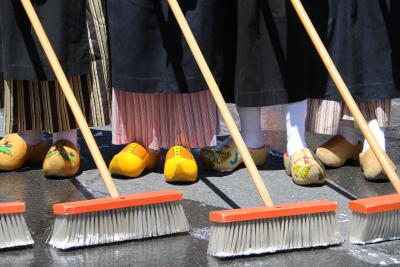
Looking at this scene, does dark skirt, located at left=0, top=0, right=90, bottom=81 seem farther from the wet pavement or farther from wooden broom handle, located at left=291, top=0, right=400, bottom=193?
wooden broom handle, located at left=291, top=0, right=400, bottom=193

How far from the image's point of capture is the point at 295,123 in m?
4.31

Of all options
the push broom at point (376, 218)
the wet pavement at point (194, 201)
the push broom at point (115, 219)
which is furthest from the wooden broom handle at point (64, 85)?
the push broom at point (376, 218)

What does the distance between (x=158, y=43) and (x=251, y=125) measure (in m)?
0.57

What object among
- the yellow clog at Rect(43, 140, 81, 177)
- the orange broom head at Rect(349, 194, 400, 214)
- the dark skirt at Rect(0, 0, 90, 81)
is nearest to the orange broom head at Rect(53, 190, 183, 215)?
the orange broom head at Rect(349, 194, 400, 214)

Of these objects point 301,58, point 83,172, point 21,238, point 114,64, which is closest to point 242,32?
point 301,58

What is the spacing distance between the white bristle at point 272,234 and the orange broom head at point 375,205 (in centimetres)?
9

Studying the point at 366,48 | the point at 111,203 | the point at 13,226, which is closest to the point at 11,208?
the point at 13,226

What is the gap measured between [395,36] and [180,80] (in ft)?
3.09

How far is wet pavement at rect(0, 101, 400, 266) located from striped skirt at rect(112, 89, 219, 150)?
0.16 meters

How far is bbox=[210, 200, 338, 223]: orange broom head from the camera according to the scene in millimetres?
3289

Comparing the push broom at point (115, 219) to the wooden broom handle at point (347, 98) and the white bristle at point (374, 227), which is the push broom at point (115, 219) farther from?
the wooden broom handle at point (347, 98)

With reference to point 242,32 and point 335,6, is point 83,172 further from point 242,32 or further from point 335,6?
point 335,6

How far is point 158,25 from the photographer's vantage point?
420 centimetres

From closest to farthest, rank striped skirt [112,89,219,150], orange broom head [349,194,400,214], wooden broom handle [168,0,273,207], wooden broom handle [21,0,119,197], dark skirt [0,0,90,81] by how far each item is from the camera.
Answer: orange broom head [349,194,400,214] < wooden broom handle [168,0,273,207] < wooden broom handle [21,0,119,197] < dark skirt [0,0,90,81] < striped skirt [112,89,219,150]
